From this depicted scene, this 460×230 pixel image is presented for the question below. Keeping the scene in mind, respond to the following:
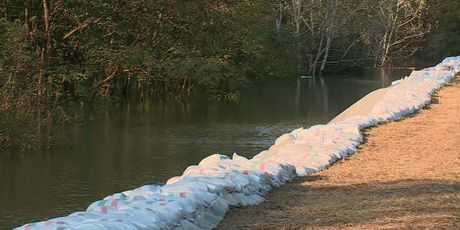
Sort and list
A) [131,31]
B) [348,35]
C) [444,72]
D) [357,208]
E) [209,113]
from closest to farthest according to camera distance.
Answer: [357,208] → [209,113] → [131,31] → [444,72] → [348,35]

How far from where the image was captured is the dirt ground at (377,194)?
15.7 feet

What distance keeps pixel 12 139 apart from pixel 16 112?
0.45 metres

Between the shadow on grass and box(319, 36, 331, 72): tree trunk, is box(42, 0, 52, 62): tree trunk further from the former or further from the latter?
box(319, 36, 331, 72): tree trunk

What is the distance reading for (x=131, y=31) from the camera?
704 inches

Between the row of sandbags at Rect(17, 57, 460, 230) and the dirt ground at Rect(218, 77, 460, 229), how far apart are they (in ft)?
0.47

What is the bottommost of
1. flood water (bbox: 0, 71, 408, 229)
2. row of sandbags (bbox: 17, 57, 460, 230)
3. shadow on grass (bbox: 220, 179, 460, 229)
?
flood water (bbox: 0, 71, 408, 229)

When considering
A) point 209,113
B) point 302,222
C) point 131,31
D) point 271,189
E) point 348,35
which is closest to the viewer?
point 302,222

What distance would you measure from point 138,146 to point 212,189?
6.34 meters

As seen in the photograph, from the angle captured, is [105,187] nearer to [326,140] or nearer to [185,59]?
[326,140]

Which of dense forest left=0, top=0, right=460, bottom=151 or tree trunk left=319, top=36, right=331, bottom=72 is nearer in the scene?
dense forest left=0, top=0, right=460, bottom=151

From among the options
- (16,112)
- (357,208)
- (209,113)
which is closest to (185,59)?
(209,113)

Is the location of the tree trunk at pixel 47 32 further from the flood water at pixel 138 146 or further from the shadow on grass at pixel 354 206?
the shadow on grass at pixel 354 206

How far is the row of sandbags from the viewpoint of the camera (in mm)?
4270

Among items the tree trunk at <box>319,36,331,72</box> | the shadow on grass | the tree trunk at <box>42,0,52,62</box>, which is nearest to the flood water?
the tree trunk at <box>42,0,52,62</box>
